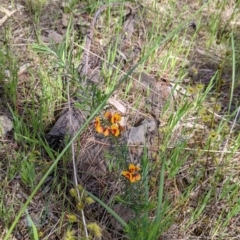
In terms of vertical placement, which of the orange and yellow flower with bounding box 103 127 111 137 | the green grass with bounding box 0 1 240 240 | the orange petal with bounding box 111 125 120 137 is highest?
the orange petal with bounding box 111 125 120 137

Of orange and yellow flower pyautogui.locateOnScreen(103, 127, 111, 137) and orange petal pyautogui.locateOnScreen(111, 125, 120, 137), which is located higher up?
orange petal pyautogui.locateOnScreen(111, 125, 120, 137)

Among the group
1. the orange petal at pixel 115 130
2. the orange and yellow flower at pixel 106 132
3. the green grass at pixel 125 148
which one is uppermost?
the orange petal at pixel 115 130

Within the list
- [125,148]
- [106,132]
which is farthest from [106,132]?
[125,148]

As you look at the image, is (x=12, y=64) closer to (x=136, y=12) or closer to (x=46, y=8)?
(x=46, y=8)

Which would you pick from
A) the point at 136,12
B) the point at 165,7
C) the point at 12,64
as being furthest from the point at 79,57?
the point at 165,7

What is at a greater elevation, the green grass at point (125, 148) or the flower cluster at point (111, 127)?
the flower cluster at point (111, 127)

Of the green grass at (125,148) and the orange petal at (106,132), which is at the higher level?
the orange petal at (106,132)

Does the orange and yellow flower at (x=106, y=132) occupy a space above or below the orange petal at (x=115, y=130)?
below

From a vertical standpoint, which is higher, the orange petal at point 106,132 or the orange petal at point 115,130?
the orange petal at point 115,130
